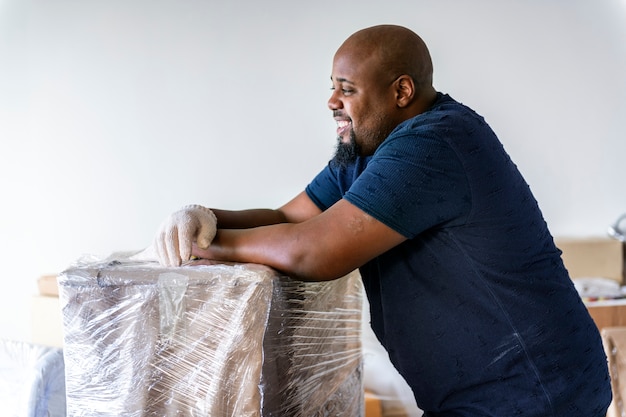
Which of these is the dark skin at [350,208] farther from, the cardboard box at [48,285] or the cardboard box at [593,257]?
the cardboard box at [593,257]

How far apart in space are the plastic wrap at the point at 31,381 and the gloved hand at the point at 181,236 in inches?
26.5

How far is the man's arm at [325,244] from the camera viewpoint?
3.27 ft

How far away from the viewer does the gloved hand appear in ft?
3.35

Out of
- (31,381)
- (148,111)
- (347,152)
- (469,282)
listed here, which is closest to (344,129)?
(347,152)

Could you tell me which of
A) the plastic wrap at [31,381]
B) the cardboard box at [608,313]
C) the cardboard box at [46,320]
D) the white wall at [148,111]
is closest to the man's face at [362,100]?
the plastic wrap at [31,381]

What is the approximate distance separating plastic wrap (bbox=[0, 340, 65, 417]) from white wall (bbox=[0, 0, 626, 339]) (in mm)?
1034

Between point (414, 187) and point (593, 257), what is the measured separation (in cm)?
215

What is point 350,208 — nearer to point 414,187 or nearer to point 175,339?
point 414,187

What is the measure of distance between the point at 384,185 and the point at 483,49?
209cm

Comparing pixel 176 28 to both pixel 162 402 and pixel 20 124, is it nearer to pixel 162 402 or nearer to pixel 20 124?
pixel 20 124

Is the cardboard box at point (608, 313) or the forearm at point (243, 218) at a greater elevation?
the forearm at point (243, 218)

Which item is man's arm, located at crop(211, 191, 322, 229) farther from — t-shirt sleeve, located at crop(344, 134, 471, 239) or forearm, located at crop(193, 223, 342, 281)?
t-shirt sleeve, located at crop(344, 134, 471, 239)

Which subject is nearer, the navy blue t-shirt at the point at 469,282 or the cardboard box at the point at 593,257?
the navy blue t-shirt at the point at 469,282

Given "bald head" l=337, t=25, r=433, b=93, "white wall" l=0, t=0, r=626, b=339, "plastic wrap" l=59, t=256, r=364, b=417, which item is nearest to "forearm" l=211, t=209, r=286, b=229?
"plastic wrap" l=59, t=256, r=364, b=417
